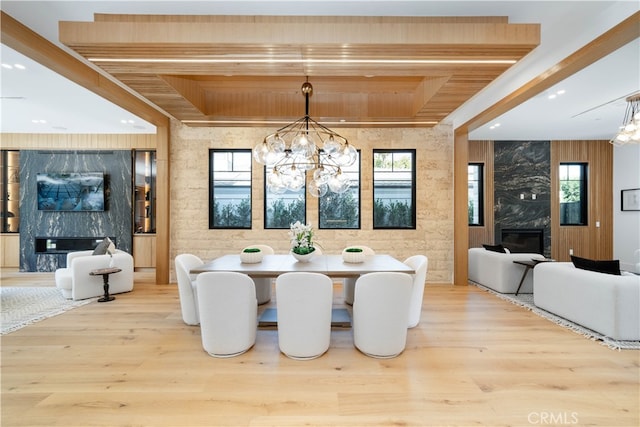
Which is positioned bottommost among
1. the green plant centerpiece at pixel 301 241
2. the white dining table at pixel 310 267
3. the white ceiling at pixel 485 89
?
the white dining table at pixel 310 267

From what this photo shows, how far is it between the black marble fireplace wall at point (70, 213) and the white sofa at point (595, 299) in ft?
25.6

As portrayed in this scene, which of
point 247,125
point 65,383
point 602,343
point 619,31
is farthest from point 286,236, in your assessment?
point 619,31

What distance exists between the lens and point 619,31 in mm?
2506

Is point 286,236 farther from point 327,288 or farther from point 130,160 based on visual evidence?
point 130,160

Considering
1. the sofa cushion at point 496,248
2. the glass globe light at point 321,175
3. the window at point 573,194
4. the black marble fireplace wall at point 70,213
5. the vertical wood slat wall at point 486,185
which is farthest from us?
the window at point 573,194

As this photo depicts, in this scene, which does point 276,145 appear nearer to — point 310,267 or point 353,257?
point 310,267

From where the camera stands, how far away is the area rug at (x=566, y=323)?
3.04 m

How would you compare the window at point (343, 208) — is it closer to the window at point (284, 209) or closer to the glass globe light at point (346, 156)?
the window at point (284, 209)

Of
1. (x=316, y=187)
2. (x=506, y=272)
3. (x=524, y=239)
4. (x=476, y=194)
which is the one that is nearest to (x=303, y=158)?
(x=316, y=187)

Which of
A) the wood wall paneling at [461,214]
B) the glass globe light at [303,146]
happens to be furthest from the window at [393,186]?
the glass globe light at [303,146]

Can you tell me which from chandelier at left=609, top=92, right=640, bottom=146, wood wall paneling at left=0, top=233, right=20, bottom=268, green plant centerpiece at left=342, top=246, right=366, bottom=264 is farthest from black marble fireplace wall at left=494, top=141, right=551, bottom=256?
wood wall paneling at left=0, top=233, right=20, bottom=268

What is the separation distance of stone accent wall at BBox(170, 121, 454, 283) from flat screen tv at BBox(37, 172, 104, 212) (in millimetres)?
2174

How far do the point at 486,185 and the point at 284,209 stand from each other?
16.1 feet

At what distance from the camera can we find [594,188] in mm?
7320
